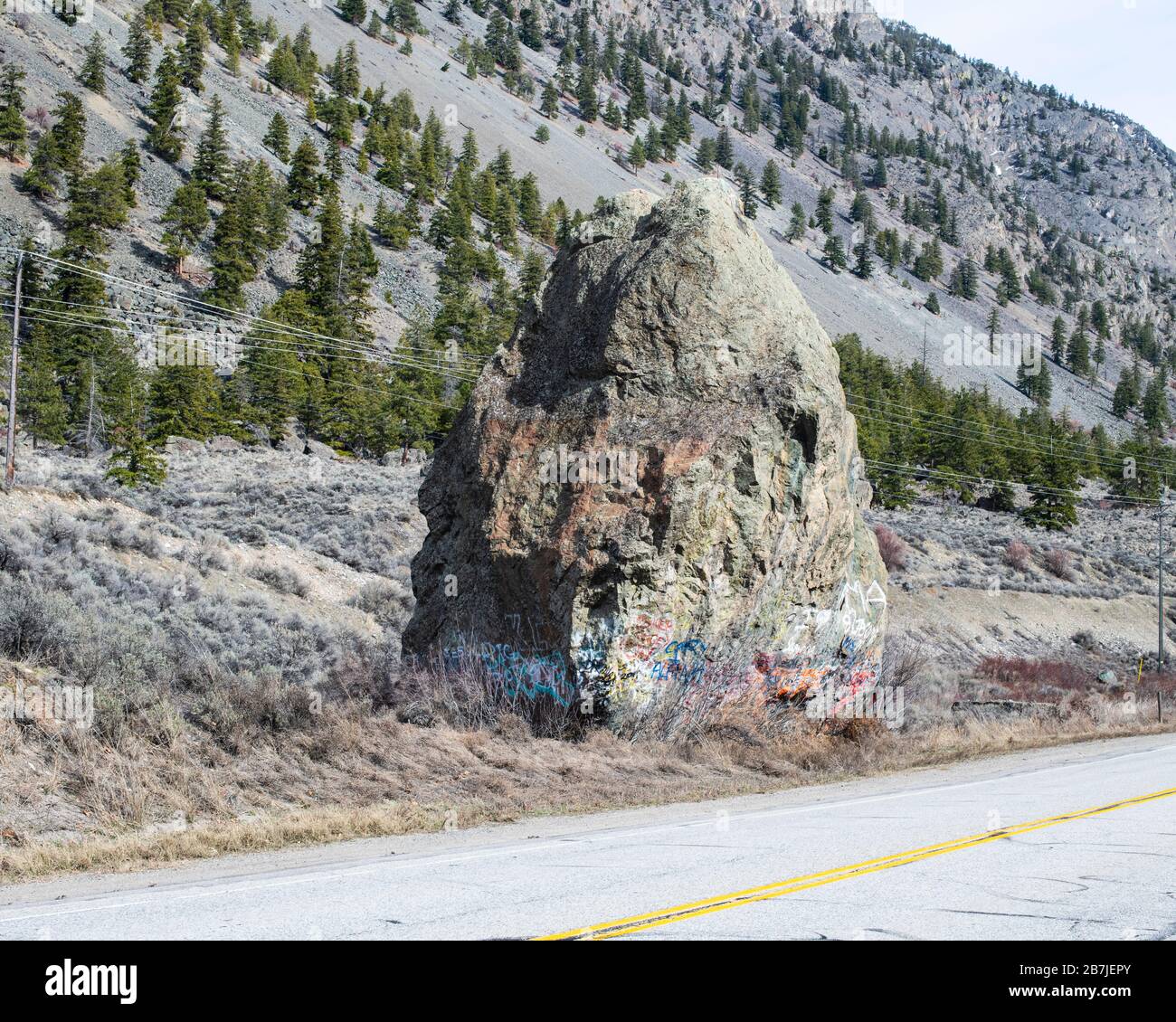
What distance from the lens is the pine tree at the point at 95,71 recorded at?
79250 millimetres

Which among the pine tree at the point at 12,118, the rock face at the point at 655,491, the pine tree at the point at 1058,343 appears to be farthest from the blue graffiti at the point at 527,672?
the pine tree at the point at 1058,343

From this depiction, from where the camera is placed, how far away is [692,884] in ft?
21.0

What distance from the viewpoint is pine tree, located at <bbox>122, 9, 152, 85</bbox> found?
85188 millimetres

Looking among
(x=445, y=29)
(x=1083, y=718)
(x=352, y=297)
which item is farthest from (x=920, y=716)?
(x=445, y=29)

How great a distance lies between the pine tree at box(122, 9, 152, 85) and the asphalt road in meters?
92.9

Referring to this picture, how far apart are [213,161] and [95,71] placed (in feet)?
44.7

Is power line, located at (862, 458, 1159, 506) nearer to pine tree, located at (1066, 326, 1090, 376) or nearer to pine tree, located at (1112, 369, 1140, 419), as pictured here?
pine tree, located at (1112, 369, 1140, 419)

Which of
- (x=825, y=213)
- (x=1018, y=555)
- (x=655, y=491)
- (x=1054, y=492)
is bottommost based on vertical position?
(x=1018, y=555)

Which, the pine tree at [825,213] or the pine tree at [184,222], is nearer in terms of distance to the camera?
the pine tree at [184,222]

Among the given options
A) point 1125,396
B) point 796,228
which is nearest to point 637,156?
point 796,228

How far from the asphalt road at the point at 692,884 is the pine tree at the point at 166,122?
80399 millimetres

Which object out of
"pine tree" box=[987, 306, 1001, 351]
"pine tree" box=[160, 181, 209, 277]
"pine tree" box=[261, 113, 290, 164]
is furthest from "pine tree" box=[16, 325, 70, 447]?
"pine tree" box=[987, 306, 1001, 351]

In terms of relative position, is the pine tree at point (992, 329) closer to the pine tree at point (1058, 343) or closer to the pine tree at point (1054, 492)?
the pine tree at point (1058, 343)

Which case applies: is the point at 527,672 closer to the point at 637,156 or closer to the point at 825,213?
the point at 637,156
